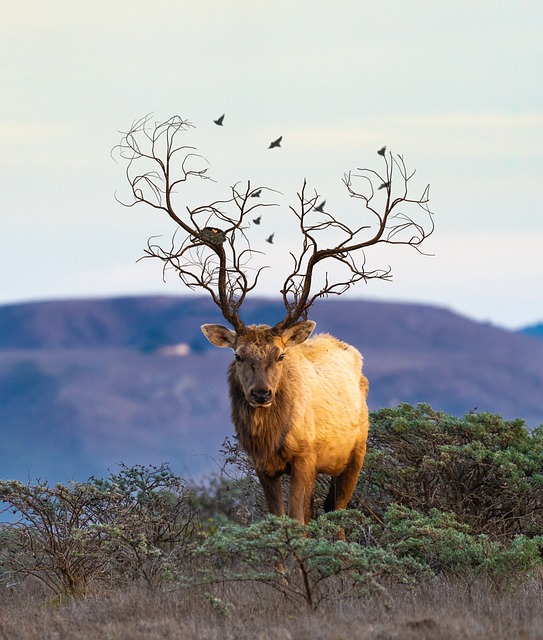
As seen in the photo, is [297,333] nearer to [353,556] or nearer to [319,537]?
[319,537]

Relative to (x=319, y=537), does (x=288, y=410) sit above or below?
above

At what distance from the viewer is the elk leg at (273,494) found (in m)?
12.2

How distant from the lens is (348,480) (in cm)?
1340

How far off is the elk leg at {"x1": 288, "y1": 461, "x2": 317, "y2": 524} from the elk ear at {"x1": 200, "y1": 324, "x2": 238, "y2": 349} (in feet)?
4.51

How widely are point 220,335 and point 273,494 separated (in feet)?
5.49

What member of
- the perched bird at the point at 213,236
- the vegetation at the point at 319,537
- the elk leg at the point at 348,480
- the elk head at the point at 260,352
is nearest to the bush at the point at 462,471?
the vegetation at the point at 319,537

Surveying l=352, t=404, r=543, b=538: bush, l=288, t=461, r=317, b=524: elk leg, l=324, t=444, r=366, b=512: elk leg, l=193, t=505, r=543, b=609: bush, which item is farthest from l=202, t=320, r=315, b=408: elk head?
l=352, t=404, r=543, b=538: bush

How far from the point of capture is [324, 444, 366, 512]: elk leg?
1334 cm

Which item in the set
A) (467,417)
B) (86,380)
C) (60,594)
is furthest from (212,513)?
(86,380)

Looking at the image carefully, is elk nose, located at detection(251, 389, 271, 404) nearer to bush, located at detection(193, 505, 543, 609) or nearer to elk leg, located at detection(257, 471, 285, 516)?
elk leg, located at detection(257, 471, 285, 516)

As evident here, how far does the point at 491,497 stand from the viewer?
44.8 ft

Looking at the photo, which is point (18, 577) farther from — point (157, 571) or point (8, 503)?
point (157, 571)

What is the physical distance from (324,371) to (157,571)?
110 inches

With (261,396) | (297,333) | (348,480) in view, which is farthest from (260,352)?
(348,480)
